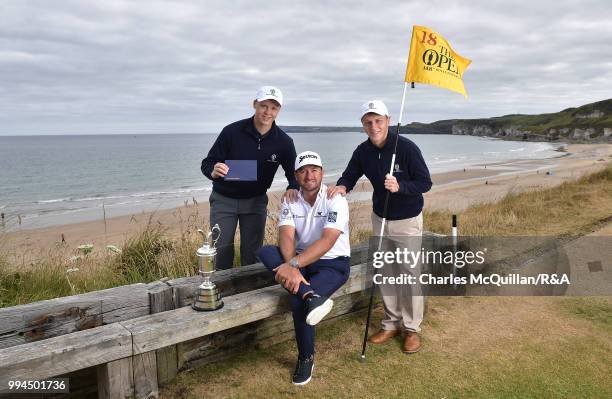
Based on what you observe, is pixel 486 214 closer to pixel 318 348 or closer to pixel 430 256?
pixel 430 256

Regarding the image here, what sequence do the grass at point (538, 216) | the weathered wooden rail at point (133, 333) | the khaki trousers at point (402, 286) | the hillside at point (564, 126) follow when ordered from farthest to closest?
the hillside at point (564, 126) < the grass at point (538, 216) < the khaki trousers at point (402, 286) < the weathered wooden rail at point (133, 333)

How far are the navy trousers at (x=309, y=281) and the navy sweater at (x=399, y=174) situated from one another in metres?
0.67

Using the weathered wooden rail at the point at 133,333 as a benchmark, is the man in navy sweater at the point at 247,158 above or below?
above

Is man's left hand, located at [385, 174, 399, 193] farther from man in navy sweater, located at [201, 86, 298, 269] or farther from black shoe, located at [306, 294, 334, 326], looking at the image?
black shoe, located at [306, 294, 334, 326]

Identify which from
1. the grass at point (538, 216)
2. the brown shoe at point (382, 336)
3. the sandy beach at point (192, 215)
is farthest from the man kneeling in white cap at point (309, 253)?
the grass at point (538, 216)

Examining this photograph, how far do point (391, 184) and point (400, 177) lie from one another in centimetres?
35

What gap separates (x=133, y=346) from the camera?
2.80 m

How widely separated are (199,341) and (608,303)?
4.22 m

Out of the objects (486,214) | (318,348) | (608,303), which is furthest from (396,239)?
(486,214)

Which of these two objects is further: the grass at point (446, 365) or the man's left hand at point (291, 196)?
the man's left hand at point (291, 196)

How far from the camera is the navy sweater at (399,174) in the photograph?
3.88 metres

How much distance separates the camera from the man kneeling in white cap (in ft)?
10.9

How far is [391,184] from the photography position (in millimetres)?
3682

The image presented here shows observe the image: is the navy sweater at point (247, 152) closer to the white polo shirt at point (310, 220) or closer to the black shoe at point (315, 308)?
the white polo shirt at point (310, 220)
